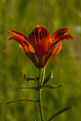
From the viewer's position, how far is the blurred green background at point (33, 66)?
1264mm

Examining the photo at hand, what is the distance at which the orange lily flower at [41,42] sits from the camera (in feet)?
2.04

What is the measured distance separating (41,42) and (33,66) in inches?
27.9

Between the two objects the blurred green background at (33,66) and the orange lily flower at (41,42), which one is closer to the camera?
the orange lily flower at (41,42)

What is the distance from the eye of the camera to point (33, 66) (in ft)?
4.36

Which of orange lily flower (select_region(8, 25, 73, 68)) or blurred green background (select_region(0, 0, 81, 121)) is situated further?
blurred green background (select_region(0, 0, 81, 121))

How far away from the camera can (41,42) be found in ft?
2.04

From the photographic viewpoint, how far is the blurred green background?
1264 millimetres

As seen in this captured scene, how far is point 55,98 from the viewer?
133 centimetres

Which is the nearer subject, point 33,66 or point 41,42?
point 41,42

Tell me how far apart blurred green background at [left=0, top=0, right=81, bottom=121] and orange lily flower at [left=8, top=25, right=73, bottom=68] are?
55 cm

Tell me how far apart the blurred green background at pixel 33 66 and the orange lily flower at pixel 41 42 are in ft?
1.79

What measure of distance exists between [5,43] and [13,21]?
4.1 inches

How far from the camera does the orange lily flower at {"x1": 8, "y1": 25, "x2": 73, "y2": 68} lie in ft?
2.04

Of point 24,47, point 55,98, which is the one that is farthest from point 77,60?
point 24,47
